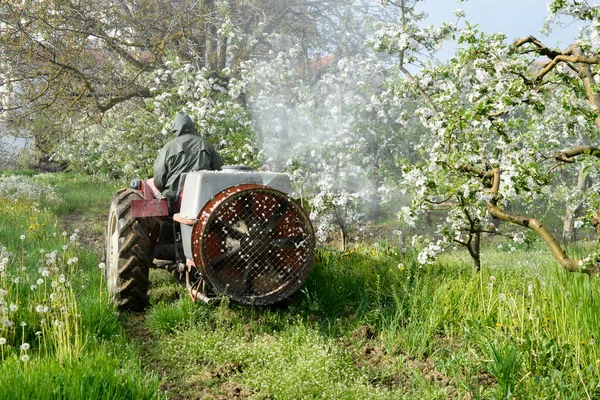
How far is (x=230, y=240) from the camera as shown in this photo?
4922 millimetres

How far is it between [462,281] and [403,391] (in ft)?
5.10

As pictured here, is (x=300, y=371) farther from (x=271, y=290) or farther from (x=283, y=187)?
(x=283, y=187)

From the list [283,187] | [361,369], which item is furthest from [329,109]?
[361,369]

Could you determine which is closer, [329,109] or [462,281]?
Result: [462,281]

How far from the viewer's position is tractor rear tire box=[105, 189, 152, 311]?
17.4ft

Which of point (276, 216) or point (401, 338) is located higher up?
point (276, 216)

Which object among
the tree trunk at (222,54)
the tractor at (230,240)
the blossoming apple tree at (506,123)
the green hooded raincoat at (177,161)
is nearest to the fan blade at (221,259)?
the tractor at (230,240)

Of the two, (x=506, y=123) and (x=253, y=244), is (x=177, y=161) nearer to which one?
(x=253, y=244)

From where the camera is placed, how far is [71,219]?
1296 cm

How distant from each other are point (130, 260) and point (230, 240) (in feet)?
3.46

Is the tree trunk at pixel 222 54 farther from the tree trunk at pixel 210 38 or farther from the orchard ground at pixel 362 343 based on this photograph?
the orchard ground at pixel 362 343

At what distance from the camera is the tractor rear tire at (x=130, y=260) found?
5316 mm

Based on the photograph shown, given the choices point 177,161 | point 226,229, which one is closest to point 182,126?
point 177,161

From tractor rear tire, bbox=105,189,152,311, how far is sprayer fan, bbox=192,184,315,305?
89cm
